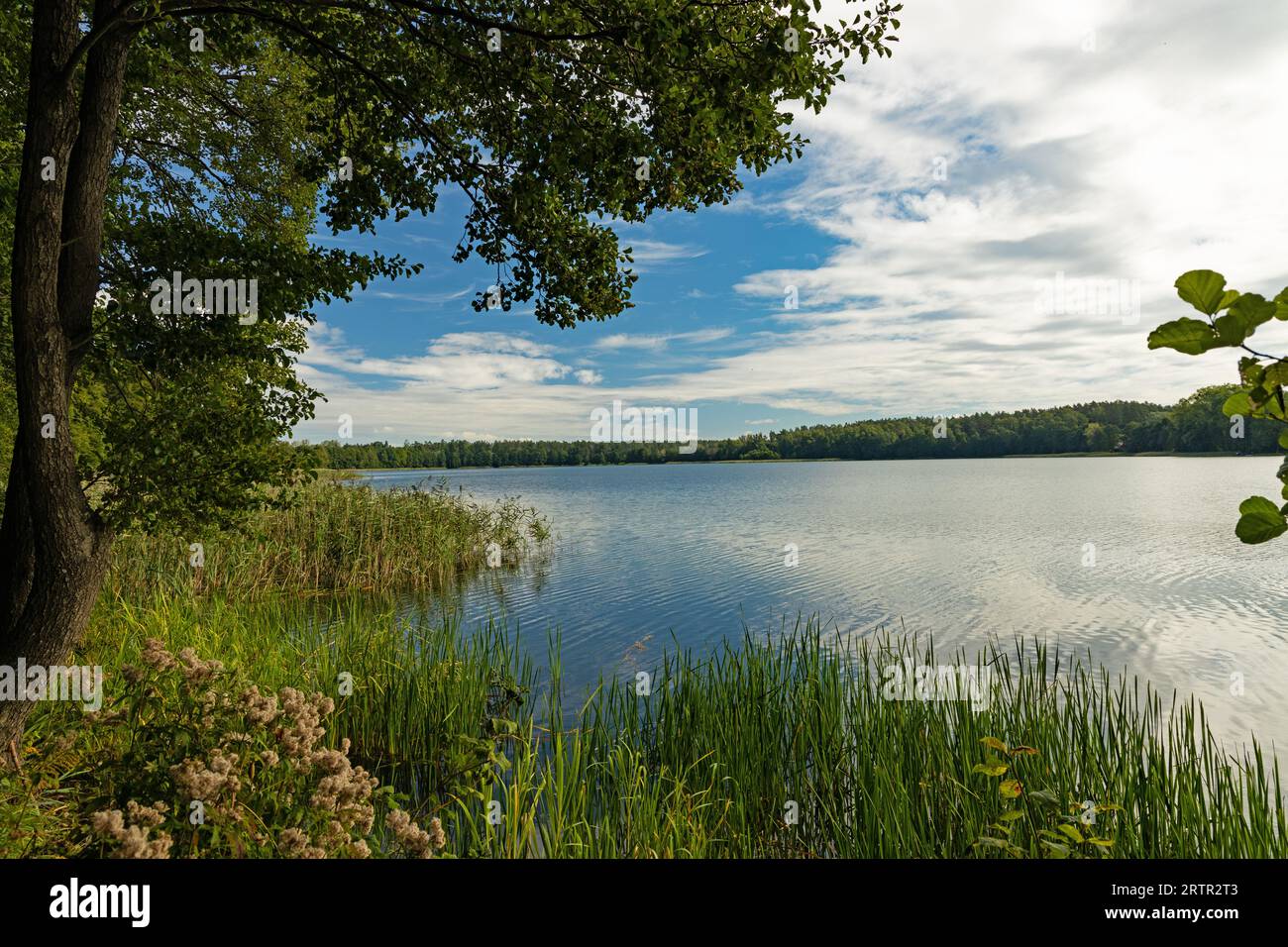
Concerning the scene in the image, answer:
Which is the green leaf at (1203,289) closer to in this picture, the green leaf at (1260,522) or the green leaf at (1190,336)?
the green leaf at (1190,336)

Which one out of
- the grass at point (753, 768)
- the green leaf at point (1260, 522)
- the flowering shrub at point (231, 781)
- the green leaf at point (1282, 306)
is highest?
the green leaf at point (1282, 306)

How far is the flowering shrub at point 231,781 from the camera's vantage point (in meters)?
3.04

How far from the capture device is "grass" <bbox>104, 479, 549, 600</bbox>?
42.9ft

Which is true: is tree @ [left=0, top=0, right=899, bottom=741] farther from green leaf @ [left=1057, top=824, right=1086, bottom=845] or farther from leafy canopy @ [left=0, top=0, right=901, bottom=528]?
green leaf @ [left=1057, top=824, right=1086, bottom=845]

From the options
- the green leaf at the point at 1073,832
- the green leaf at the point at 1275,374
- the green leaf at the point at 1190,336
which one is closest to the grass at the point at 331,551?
the green leaf at the point at 1073,832

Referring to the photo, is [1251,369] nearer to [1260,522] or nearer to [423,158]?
[1260,522]

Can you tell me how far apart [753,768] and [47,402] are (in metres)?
6.10

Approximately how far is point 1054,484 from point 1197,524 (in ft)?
101

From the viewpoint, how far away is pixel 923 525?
3116 centimetres

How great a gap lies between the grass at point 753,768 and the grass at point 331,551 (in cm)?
510

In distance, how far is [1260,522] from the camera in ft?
3.88

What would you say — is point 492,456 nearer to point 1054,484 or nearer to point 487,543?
point 1054,484

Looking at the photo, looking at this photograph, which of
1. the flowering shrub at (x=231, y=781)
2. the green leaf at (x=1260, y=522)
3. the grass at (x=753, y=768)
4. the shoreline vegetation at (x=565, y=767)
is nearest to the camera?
the green leaf at (x=1260, y=522)
